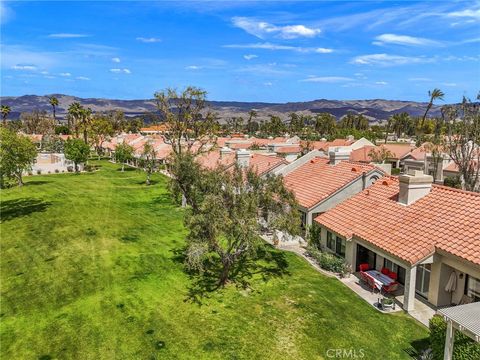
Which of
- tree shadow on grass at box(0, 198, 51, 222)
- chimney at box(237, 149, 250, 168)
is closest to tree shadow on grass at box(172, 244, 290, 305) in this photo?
chimney at box(237, 149, 250, 168)

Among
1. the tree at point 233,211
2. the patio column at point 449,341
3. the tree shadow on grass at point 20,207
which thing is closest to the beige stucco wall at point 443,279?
the patio column at point 449,341

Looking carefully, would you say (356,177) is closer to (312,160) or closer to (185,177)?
(312,160)

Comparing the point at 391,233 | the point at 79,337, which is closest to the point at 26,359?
the point at 79,337

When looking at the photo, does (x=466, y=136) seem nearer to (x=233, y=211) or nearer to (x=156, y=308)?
(x=233, y=211)

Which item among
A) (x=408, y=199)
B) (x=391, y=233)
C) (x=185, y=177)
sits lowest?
(x=391, y=233)

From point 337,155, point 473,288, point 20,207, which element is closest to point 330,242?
point 473,288

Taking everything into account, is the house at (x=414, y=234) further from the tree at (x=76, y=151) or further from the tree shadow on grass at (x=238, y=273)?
the tree at (x=76, y=151)
